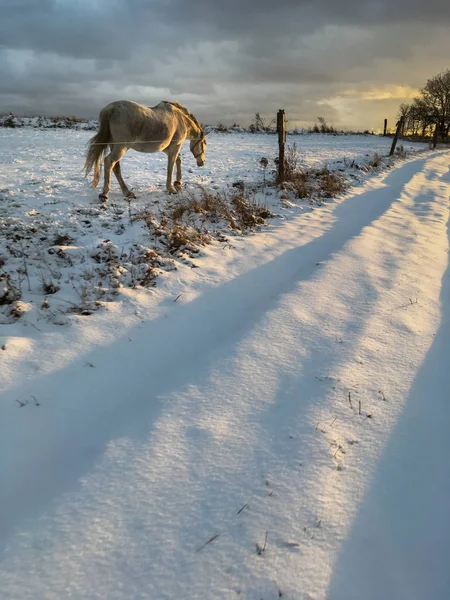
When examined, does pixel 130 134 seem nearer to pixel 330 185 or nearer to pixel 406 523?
pixel 330 185

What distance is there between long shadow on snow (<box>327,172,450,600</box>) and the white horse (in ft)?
20.6

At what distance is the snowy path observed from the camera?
1.63 meters

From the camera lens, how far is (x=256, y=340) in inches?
131

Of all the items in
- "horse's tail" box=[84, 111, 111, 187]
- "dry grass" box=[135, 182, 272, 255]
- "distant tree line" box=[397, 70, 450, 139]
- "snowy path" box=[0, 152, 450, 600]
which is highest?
"distant tree line" box=[397, 70, 450, 139]

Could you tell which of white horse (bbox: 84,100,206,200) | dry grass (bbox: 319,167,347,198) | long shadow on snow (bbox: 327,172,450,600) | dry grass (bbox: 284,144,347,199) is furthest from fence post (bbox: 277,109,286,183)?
long shadow on snow (bbox: 327,172,450,600)

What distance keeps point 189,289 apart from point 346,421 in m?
2.31

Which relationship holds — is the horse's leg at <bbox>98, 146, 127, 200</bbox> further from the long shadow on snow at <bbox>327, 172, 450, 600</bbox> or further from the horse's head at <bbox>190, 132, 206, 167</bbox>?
the long shadow on snow at <bbox>327, 172, 450, 600</bbox>

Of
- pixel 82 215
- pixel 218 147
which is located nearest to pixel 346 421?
pixel 82 215

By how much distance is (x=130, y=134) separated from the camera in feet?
22.7

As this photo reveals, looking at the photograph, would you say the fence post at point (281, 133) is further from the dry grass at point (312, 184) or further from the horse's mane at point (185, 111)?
the horse's mane at point (185, 111)

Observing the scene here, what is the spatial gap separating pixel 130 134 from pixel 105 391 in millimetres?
5707

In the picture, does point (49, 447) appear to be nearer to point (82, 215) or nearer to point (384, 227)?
point (82, 215)

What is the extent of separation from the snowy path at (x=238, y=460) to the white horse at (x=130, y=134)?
4382mm

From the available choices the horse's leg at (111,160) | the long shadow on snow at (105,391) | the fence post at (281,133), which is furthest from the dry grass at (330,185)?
the long shadow on snow at (105,391)
